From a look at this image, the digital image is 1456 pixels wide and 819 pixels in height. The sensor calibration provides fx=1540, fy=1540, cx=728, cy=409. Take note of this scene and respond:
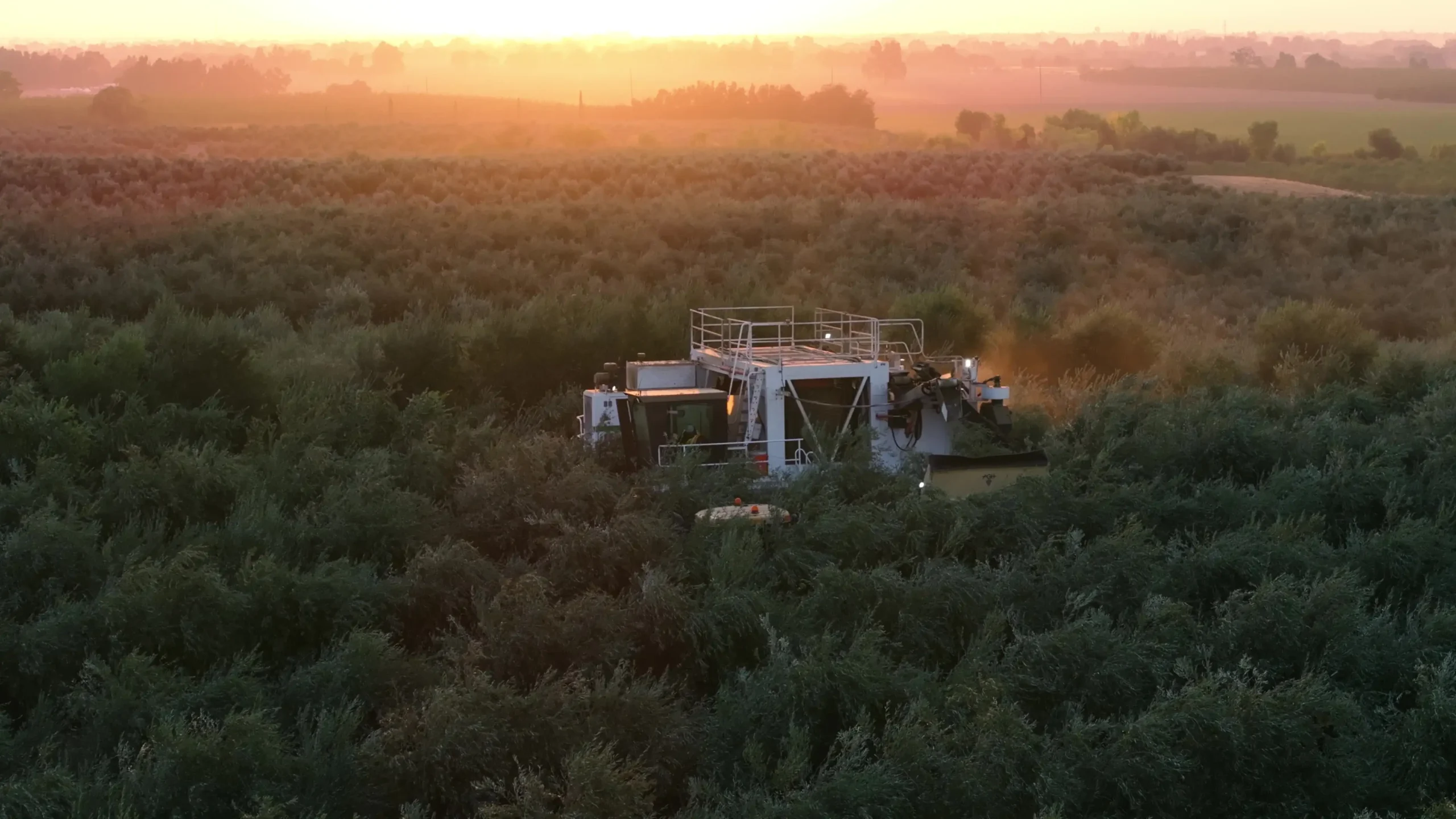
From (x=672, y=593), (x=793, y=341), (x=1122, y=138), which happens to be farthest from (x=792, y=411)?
(x=1122, y=138)

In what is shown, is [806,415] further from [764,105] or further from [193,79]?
[193,79]

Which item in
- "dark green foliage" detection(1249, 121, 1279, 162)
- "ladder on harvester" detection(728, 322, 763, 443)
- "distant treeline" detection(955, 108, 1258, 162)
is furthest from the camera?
"dark green foliage" detection(1249, 121, 1279, 162)

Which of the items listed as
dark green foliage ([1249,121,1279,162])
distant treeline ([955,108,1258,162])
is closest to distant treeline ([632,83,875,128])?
distant treeline ([955,108,1258,162])

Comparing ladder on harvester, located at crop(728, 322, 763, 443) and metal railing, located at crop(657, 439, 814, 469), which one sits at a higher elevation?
ladder on harvester, located at crop(728, 322, 763, 443)

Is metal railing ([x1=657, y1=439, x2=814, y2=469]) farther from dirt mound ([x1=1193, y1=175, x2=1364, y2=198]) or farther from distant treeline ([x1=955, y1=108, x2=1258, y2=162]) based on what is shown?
distant treeline ([x1=955, y1=108, x2=1258, y2=162])

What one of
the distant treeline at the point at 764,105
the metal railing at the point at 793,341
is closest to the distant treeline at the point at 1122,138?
the distant treeline at the point at 764,105

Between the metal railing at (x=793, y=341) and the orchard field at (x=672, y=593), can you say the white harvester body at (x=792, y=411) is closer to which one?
the metal railing at (x=793, y=341)

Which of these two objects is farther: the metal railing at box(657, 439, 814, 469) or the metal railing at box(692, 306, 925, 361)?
the metal railing at box(692, 306, 925, 361)
